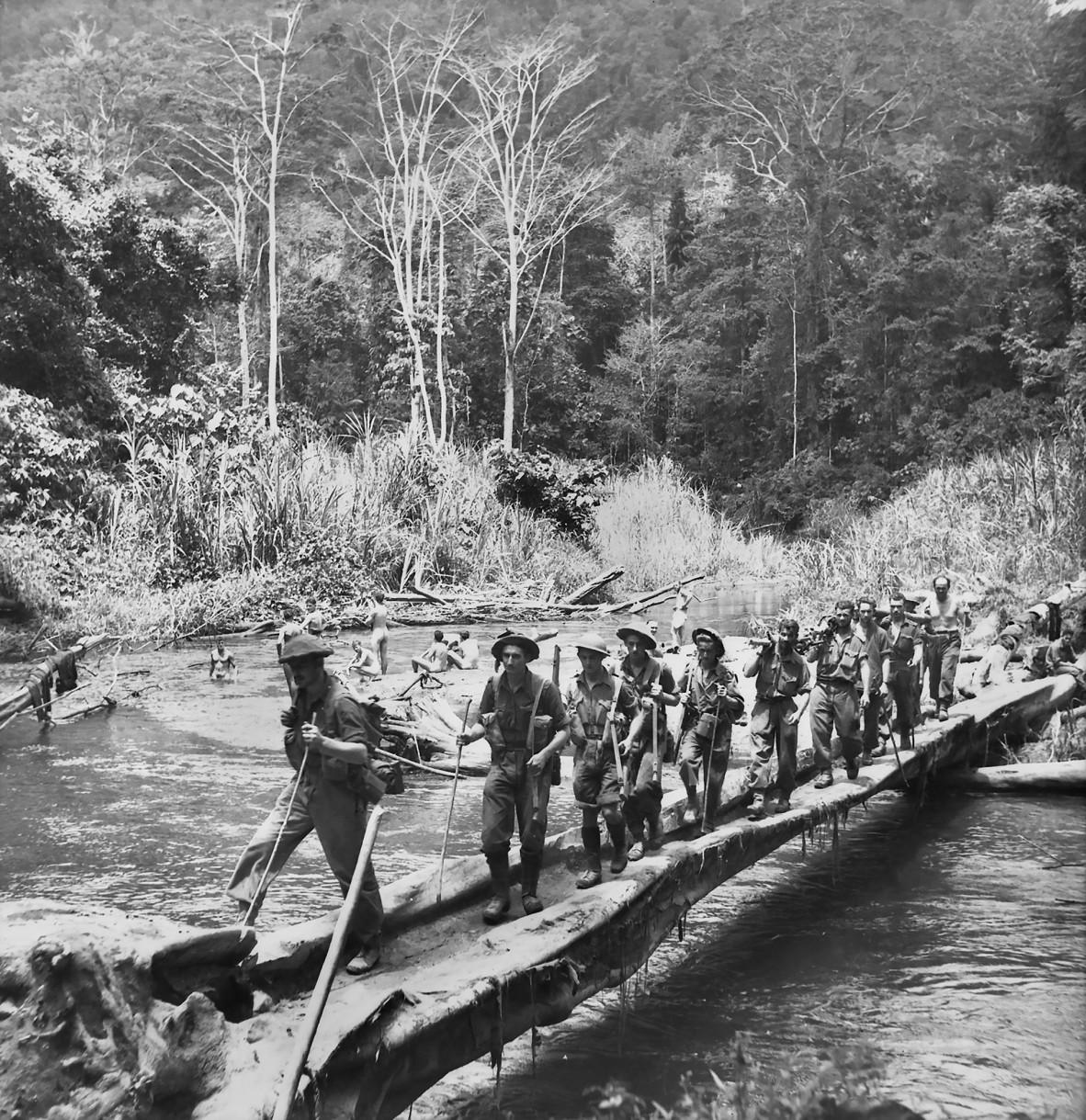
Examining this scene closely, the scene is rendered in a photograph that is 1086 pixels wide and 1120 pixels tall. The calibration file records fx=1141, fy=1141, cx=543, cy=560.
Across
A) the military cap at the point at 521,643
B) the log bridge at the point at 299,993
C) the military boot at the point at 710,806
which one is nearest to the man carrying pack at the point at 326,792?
the log bridge at the point at 299,993

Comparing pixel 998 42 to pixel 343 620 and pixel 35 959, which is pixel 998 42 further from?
pixel 35 959

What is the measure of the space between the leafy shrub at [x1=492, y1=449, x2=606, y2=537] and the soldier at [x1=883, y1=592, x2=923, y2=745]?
18.9 meters

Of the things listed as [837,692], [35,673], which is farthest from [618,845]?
[35,673]

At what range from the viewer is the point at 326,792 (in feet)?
18.1

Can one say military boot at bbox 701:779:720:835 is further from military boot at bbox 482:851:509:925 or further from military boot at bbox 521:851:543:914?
military boot at bbox 482:851:509:925

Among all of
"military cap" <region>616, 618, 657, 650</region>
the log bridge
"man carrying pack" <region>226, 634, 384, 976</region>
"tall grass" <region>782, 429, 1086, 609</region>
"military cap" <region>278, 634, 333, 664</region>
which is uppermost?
"tall grass" <region>782, 429, 1086, 609</region>

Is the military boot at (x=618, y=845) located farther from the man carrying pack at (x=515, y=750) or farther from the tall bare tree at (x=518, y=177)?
the tall bare tree at (x=518, y=177)

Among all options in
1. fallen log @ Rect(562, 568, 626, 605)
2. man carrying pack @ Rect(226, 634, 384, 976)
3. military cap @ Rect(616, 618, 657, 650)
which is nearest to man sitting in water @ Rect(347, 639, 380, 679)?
military cap @ Rect(616, 618, 657, 650)

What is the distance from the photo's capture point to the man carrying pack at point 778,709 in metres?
8.34

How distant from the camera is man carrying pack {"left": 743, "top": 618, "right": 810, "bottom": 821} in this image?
834 centimetres

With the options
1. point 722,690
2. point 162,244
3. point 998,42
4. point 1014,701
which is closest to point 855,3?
point 998,42

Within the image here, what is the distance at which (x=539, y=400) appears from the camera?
4122 cm

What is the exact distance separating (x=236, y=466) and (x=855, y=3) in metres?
37.2

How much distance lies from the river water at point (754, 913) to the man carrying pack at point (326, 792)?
3.44ft
